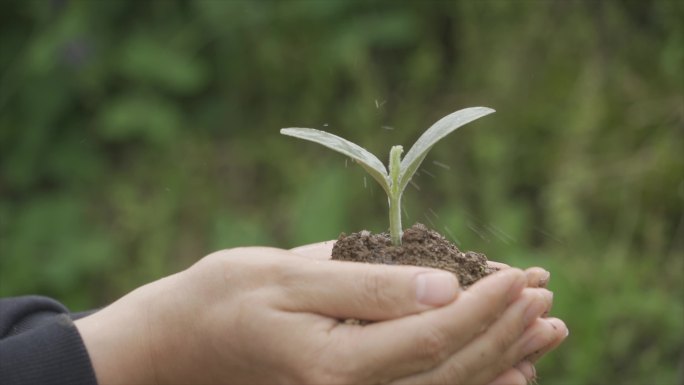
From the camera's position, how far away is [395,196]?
3.96 ft

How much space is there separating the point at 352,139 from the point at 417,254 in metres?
2.11

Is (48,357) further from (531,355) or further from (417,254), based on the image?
(531,355)

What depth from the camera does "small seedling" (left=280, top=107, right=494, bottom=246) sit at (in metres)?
1.17

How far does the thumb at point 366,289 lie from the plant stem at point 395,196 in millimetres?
143

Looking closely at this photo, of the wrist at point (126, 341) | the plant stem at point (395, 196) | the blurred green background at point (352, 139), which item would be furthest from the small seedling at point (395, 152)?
the blurred green background at point (352, 139)

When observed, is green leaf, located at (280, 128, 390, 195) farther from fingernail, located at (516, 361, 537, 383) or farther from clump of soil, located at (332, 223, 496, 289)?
fingernail, located at (516, 361, 537, 383)

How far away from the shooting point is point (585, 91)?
3117mm

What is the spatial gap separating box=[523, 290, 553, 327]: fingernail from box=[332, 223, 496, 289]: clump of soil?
0.11 metres

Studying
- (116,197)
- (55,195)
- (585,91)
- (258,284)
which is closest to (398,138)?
(585,91)

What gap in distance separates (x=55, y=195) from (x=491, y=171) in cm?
173

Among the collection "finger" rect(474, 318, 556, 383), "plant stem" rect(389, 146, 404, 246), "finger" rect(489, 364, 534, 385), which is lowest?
"finger" rect(489, 364, 534, 385)

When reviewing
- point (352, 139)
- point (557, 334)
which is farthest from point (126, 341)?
point (352, 139)

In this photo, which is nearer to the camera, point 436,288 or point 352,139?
point 436,288

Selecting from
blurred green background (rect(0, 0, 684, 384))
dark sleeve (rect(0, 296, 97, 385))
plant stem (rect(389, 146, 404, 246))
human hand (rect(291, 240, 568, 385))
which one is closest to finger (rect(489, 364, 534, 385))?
human hand (rect(291, 240, 568, 385))
